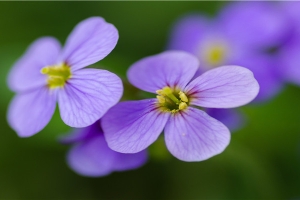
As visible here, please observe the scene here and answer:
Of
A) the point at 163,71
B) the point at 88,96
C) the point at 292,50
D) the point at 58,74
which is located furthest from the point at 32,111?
the point at 292,50

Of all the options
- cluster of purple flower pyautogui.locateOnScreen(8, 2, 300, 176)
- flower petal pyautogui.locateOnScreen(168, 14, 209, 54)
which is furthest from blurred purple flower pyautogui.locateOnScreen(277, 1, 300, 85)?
flower petal pyautogui.locateOnScreen(168, 14, 209, 54)

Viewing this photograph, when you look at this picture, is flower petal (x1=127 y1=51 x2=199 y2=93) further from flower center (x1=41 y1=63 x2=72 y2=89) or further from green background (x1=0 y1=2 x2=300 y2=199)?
green background (x1=0 y1=2 x2=300 y2=199)

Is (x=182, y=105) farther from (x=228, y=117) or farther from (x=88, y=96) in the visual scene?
(x=228, y=117)

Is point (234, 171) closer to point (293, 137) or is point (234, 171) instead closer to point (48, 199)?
point (293, 137)

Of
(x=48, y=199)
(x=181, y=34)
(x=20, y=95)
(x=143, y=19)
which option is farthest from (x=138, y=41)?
(x=20, y=95)

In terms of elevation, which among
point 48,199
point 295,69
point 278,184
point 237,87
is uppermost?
point 237,87

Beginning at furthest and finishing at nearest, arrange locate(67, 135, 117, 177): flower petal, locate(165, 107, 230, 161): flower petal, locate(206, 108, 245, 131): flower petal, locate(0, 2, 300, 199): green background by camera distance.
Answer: locate(0, 2, 300, 199): green background < locate(206, 108, 245, 131): flower petal < locate(67, 135, 117, 177): flower petal < locate(165, 107, 230, 161): flower petal
